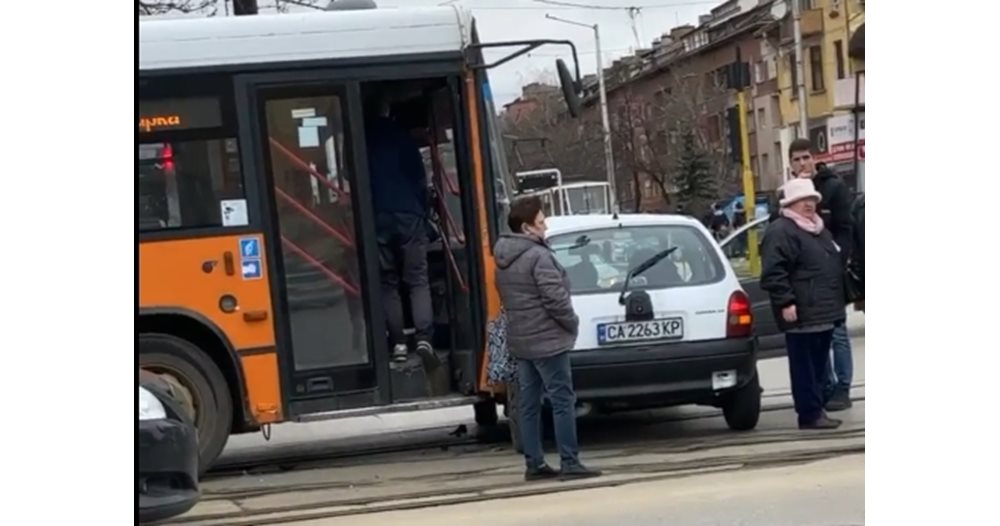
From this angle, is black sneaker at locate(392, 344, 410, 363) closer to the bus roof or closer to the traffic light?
the bus roof

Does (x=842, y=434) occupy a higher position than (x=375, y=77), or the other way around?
(x=375, y=77)

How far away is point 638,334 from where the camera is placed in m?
9.04

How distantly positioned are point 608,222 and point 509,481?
2.08 metres

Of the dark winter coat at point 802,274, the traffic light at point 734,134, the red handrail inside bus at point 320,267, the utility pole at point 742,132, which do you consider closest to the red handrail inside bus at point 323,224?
the red handrail inside bus at point 320,267

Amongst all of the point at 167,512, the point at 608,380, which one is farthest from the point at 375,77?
the point at 167,512

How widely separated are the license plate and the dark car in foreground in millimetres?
3393

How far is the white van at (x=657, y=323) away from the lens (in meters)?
8.96

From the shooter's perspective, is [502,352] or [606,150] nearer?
[502,352]

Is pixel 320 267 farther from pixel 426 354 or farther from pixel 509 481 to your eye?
pixel 509 481

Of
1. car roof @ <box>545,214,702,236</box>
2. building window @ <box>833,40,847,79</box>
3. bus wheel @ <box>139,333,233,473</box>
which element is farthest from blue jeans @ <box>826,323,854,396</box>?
bus wheel @ <box>139,333,233,473</box>

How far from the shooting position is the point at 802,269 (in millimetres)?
9023
